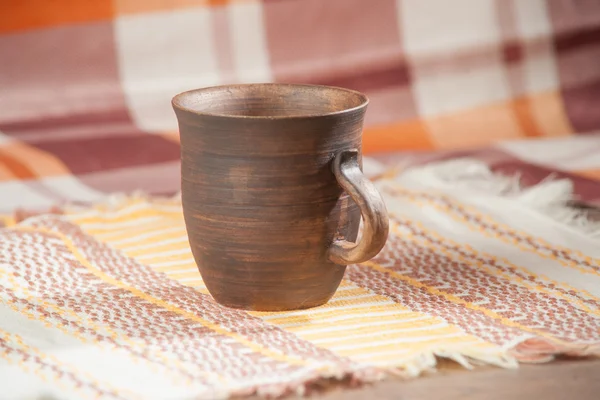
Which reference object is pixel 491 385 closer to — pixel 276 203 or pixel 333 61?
pixel 276 203

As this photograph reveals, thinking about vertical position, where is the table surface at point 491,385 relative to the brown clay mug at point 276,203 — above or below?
below

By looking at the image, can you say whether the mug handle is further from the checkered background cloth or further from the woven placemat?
the checkered background cloth

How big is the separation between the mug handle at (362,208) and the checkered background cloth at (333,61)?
2.62 ft

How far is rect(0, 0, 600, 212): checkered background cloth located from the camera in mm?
1785

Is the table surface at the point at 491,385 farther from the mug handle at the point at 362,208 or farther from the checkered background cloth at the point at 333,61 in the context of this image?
the checkered background cloth at the point at 333,61

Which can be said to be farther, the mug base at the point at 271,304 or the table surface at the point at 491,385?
the mug base at the point at 271,304

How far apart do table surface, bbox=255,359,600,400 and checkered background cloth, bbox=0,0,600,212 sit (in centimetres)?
88

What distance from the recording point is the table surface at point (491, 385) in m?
0.81

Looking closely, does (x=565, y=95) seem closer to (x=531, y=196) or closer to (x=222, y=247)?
(x=531, y=196)

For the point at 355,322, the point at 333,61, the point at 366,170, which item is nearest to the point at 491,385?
the point at 355,322

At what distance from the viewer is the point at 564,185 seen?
4.33ft

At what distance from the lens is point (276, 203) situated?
0.91 m

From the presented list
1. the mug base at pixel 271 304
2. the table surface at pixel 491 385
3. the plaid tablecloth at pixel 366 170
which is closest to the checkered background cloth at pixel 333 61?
the plaid tablecloth at pixel 366 170

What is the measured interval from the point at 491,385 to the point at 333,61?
110 cm
